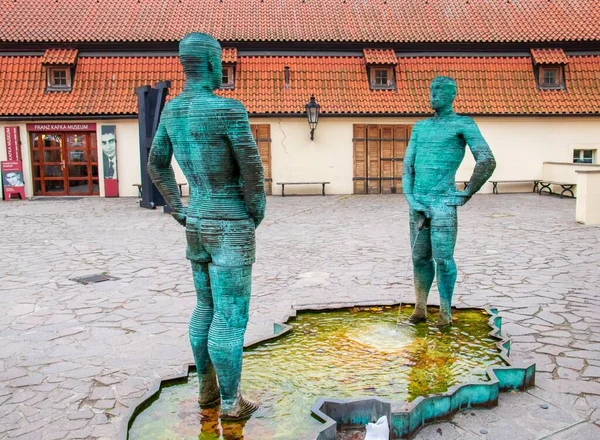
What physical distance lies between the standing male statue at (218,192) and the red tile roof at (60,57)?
17.7 m

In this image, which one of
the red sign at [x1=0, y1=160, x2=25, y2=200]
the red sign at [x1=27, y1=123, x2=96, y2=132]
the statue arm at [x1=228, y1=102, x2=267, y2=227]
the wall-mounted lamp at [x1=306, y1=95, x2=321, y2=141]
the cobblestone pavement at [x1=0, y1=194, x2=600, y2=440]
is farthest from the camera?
the red sign at [x1=27, y1=123, x2=96, y2=132]

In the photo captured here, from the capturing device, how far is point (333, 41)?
20.3 meters

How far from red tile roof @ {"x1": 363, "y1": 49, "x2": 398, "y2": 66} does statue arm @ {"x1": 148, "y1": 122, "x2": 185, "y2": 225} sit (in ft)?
55.9

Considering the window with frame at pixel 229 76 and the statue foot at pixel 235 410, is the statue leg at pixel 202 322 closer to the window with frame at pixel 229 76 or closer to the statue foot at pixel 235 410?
the statue foot at pixel 235 410

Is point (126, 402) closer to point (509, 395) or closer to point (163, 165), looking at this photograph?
point (163, 165)

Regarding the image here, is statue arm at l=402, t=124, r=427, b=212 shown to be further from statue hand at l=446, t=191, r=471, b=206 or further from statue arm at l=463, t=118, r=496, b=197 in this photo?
statue arm at l=463, t=118, r=496, b=197

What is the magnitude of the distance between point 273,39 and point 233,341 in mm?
17843

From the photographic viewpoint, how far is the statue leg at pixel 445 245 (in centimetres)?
519

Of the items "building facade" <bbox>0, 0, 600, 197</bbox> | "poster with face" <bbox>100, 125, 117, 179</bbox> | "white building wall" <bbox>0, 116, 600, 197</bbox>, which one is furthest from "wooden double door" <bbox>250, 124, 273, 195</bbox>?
"poster with face" <bbox>100, 125, 117, 179</bbox>

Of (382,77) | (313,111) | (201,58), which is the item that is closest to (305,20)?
(382,77)

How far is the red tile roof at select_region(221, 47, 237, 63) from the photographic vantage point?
65.5 ft

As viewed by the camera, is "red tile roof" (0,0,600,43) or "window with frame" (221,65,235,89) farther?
"red tile roof" (0,0,600,43)

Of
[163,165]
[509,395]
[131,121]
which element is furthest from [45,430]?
[131,121]

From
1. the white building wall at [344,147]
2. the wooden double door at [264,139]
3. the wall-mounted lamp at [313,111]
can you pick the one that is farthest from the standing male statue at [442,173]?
the white building wall at [344,147]
